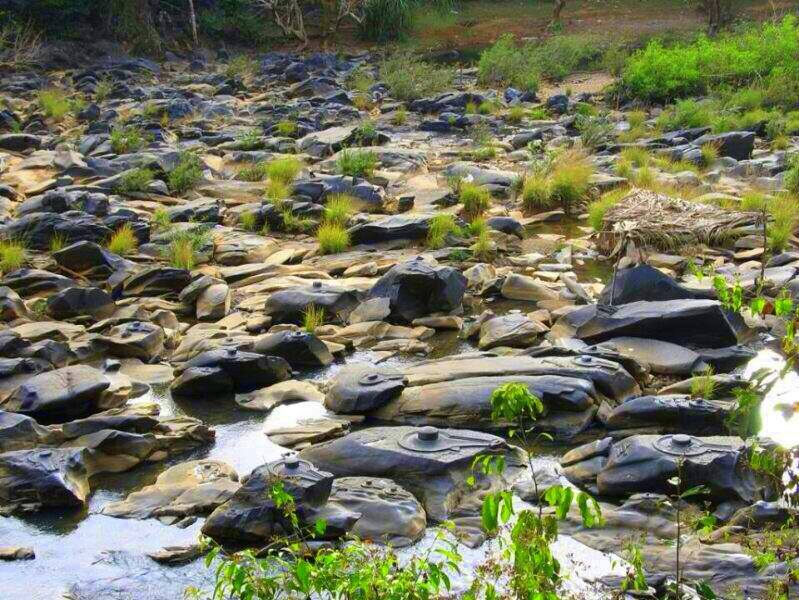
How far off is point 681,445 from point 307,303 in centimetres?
330

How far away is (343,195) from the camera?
10.6 m

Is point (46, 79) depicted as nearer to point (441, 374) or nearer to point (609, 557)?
point (441, 374)

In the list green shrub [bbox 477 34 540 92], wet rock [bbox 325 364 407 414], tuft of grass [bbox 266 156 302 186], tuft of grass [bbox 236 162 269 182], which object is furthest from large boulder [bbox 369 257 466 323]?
green shrub [bbox 477 34 540 92]

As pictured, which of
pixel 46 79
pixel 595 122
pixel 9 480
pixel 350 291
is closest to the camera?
pixel 9 480

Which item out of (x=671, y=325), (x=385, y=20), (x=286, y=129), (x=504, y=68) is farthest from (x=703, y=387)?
(x=385, y=20)

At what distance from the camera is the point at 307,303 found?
7.55m

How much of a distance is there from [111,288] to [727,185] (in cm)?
625

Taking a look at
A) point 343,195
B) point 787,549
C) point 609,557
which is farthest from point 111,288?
point 787,549

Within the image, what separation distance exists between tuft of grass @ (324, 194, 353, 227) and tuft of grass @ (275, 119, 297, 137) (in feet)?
15.5

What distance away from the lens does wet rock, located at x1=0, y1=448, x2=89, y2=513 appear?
4848 mm

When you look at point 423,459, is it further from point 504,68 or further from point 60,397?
point 504,68

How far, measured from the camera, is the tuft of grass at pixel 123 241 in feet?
29.8

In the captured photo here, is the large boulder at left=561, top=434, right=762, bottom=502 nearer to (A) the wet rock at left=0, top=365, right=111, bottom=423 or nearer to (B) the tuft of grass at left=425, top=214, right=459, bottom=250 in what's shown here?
(A) the wet rock at left=0, top=365, right=111, bottom=423

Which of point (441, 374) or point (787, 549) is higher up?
point (787, 549)
